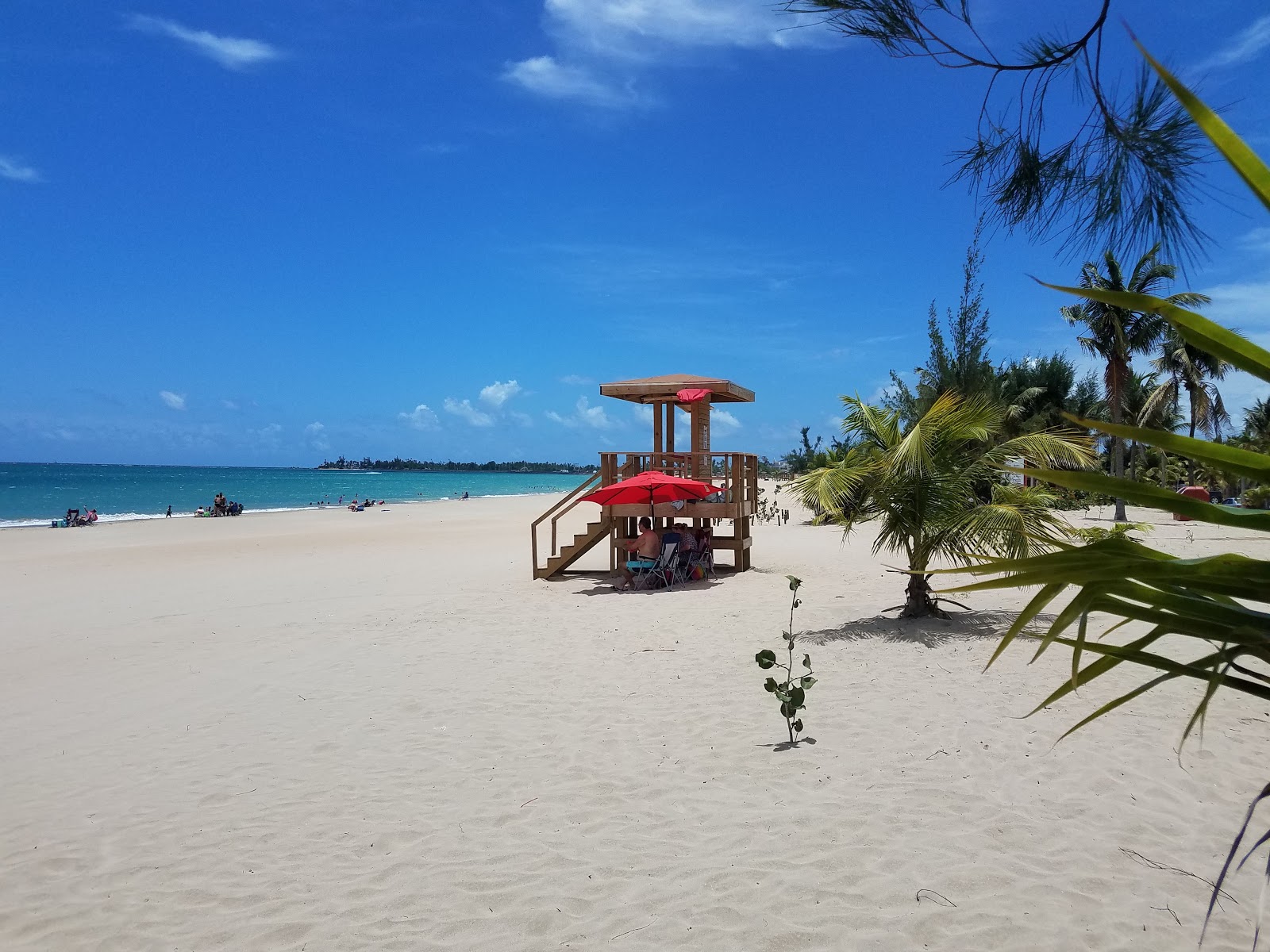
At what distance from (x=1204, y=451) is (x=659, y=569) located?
1139 cm

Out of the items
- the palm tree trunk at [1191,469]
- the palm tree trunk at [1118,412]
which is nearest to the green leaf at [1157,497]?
the palm tree trunk at [1118,412]

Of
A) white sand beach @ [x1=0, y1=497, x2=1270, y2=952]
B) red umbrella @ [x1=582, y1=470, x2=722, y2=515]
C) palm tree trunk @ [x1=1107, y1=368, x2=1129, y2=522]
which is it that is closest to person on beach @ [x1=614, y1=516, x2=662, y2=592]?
red umbrella @ [x1=582, y1=470, x2=722, y2=515]

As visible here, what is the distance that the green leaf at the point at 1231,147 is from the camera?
1.32 metres

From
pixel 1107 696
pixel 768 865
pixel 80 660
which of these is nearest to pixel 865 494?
pixel 1107 696

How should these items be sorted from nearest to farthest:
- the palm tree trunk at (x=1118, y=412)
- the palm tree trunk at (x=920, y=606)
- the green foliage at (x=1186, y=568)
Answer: the green foliage at (x=1186, y=568), the palm tree trunk at (x=920, y=606), the palm tree trunk at (x=1118, y=412)

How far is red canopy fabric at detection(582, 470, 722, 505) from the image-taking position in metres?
12.7

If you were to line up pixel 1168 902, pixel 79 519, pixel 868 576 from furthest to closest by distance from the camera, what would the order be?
pixel 79 519 → pixel 868 576 → pixel 1168 902

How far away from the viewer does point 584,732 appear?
579 cm

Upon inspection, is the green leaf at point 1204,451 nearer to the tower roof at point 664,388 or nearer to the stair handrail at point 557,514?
the stair handrail at point 557,514

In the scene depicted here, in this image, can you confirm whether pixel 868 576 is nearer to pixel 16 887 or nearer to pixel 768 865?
pixel 768 865

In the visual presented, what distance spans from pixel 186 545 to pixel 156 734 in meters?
19.5

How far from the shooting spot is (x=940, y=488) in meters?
8.72

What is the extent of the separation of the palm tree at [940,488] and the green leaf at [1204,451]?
6.77 meters

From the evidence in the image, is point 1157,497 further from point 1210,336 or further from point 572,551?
point 572,551
